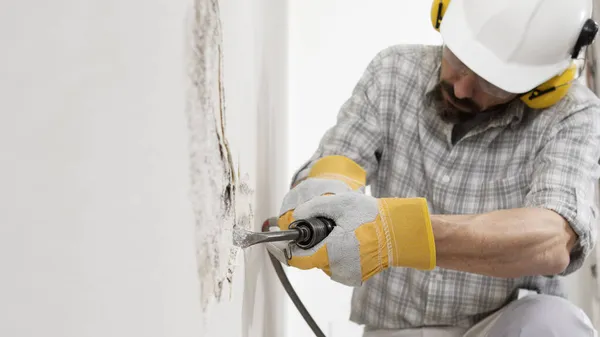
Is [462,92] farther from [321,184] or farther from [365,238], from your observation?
[365,238]

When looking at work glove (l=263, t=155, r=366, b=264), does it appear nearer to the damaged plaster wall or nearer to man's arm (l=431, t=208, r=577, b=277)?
the damaged plaster wall

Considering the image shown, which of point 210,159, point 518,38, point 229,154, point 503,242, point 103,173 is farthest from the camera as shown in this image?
point 518,38

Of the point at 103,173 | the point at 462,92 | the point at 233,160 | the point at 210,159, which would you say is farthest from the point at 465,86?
the point at 103,173

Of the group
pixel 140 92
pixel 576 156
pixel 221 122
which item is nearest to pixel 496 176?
pixel 576 156

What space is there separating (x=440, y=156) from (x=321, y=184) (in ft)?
1.47

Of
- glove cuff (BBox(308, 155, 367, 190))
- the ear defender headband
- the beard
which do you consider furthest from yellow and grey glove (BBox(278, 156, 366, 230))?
the ear defender headband

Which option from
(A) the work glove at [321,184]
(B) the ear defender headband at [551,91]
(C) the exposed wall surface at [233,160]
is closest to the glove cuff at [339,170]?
(A) the work glove at [321,184]

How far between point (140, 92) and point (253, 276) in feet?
2.54

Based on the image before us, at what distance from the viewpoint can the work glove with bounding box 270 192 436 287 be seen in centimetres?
95

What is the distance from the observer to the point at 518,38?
1280 mm

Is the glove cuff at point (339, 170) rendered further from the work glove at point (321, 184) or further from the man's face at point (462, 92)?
the man's face at point (462, 92)

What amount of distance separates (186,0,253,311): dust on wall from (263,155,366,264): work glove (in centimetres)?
26

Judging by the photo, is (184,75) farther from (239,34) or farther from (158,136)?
(239,34)

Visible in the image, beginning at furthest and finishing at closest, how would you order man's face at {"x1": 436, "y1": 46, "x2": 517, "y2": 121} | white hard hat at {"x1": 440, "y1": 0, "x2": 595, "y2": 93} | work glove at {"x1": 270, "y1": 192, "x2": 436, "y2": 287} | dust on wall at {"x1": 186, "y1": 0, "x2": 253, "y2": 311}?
1. man's face at {"x1": 436, "y1": 46, "x2": 517, "y2": 121}
2. white hard hat at {"x1": 440, "y1": 0, "x2": 595, "y2": 93}
3. work glove at {"x1": 270, "y1": 192, "x2": 436, "y2": 287}
4. dust on wall at {"x1": 186, "y1": 0, "x2": 253, "y2": 311}
